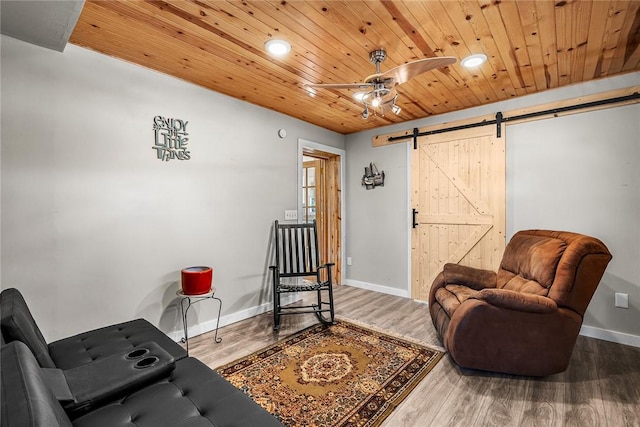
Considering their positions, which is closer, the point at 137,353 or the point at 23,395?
the point at 23,395

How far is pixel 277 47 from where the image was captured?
2211 mm

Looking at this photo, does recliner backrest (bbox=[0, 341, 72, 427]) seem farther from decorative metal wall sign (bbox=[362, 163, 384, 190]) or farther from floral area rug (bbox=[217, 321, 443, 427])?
decorative metal wall sign (bbox=[362, 163, 384, 190])

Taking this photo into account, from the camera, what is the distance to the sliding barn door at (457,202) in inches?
135

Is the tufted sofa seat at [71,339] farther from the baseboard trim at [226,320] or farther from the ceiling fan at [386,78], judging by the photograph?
the ceiling fan at [386,78]

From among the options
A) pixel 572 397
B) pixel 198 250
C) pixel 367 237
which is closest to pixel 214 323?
pixel 198 250

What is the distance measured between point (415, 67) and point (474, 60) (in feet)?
2.81

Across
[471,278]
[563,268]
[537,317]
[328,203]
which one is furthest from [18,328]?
[328,203]

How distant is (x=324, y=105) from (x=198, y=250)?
2080mm

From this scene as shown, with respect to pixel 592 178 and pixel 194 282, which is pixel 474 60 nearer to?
pixel 592 178

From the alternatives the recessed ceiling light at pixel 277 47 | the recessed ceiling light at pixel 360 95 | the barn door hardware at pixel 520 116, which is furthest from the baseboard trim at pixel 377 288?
the recessed ceiling light at pixel 277 47

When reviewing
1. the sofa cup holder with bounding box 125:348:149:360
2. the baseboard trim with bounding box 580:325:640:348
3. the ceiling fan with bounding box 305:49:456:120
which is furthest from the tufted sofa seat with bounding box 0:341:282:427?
the baseboard trim with bounding box 580:325:640:348

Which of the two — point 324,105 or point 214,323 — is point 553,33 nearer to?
point 324,105

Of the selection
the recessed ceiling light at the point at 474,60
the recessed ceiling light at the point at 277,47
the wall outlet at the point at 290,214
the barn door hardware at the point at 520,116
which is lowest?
the wall outlet at the point at 290,214

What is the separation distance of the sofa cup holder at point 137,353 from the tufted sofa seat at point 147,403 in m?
0.19
